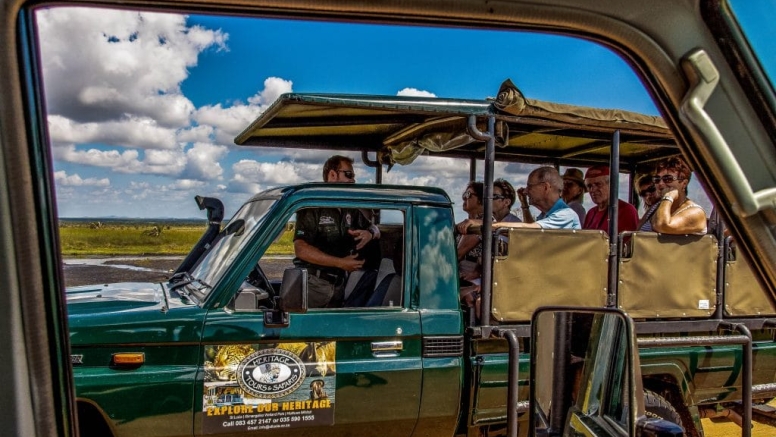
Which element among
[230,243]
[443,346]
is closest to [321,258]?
[230,243]

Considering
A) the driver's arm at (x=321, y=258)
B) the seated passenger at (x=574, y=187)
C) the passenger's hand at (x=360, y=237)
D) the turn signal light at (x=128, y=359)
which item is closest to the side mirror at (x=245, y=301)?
the turn signal light at (x=128, y=359)

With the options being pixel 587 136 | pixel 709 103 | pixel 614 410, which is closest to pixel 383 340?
pixel 614 410

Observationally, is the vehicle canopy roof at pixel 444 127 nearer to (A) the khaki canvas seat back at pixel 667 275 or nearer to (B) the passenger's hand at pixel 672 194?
(B) the passenger's hand at pixel 672 194

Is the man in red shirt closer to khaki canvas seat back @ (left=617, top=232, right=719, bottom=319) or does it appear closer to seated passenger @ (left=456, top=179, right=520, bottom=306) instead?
seated passenger @ (left=456, top=179, right=520, bottom=306)

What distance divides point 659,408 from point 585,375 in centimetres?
231

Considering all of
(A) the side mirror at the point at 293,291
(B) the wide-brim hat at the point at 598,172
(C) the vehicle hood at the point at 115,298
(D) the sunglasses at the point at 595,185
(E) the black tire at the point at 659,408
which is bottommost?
(E) the black tire at the point at 659,408

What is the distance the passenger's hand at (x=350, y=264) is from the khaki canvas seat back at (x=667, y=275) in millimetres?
1606

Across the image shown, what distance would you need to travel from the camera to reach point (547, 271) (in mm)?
3621

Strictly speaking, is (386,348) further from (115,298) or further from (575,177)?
(575,177)

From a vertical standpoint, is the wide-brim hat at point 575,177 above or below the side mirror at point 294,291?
above

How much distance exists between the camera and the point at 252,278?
12.6 feet

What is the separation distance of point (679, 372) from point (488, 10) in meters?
3.46

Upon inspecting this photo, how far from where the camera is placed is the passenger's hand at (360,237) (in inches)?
154

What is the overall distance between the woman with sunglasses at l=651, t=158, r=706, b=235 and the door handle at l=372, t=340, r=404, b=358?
188 centimetres
